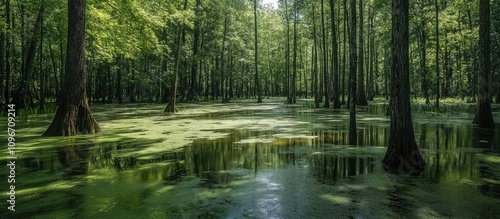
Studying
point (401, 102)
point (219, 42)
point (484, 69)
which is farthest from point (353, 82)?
point (219, 42)

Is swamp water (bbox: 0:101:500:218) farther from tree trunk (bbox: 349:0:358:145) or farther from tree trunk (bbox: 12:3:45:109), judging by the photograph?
tree trunk (bbox: 12:3:45:109)

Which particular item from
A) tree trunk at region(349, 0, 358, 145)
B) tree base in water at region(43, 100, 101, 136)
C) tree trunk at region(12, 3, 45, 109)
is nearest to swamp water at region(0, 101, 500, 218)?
tree trunk at region(349, 0, 358, 145)

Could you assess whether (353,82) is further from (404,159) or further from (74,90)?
(74,90)

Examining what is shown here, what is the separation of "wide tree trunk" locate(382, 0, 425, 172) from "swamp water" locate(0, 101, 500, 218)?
45cm

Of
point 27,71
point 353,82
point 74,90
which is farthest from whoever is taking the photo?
point 27,71

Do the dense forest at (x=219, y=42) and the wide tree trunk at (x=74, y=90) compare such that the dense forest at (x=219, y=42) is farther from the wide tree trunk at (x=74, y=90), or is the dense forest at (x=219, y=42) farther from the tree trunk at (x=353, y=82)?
the wide tree trunk at (x=74, y=90)

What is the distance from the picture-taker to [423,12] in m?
25.0

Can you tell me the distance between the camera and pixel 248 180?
5.36 m

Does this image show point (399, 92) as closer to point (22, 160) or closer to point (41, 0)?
point (22, 160)

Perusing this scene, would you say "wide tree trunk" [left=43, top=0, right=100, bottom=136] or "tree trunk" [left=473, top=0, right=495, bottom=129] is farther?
"tree trunk" [left=473, top=0, right=495, bottom=129]

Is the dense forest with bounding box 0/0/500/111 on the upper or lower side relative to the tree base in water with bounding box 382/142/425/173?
upper

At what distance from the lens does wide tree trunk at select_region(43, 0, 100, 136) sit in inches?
410

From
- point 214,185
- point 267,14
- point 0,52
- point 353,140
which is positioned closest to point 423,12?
point 353,140

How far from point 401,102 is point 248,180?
3.60 meters
